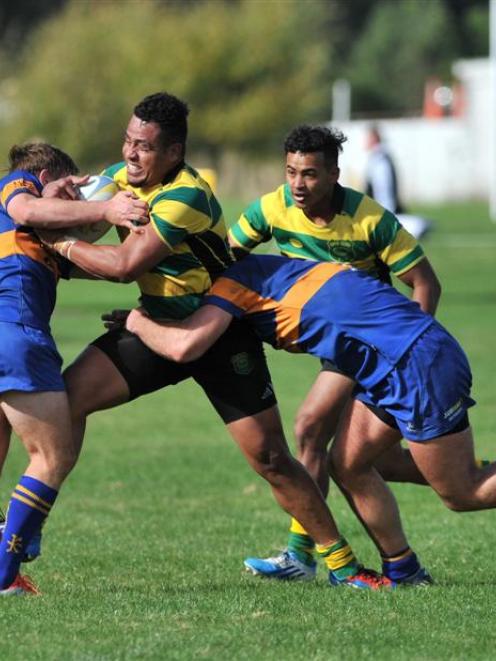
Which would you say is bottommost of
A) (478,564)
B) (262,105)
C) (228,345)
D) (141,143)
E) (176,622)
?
(262,105)

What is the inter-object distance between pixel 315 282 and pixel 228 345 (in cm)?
53

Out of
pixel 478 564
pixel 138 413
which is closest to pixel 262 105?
pixel 138 413

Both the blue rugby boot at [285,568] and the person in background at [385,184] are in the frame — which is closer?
the blue rugby boot at [285,568]

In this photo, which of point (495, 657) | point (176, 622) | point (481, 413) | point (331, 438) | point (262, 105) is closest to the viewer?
point (495, 657)

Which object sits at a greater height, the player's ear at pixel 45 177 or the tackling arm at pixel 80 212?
the player's ear at pixel 45 177

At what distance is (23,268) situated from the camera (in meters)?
7.12

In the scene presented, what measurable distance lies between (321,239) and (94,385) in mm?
1369

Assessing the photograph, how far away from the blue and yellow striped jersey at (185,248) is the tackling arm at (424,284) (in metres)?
1.06

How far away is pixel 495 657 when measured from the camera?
6.00m

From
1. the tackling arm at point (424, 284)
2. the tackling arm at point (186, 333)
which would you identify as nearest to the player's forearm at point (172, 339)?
the tackling arm at point (186, 333)

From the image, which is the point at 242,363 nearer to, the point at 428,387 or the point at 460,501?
the point at 428,387

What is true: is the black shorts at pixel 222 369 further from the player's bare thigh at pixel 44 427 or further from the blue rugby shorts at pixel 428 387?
the blue rugby shorts at pixel 428 387

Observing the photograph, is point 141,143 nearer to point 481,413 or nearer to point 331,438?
point 331,438

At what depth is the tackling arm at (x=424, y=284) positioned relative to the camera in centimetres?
788
